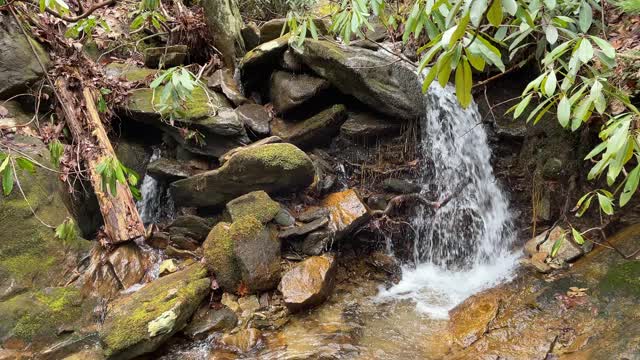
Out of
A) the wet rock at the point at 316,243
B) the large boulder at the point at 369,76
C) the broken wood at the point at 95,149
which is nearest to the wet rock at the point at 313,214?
the wet rock at the point at 316,243

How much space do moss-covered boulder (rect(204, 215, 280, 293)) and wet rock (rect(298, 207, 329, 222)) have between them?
0.64 m

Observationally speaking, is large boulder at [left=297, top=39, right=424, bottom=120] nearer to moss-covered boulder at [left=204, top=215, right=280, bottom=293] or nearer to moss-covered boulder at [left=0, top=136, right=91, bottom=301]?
moss-covered boulder at [left=204, top=215, right=280, bottom=293]

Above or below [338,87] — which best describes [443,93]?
below

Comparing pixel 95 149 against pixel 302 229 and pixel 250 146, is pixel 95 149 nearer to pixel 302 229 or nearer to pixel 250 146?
pixel 250 146

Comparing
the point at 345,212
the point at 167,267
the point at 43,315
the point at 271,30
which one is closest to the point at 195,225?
the point at 167,267

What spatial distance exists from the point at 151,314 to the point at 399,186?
3.51 meters

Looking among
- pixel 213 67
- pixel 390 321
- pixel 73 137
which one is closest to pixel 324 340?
pixel 390 321

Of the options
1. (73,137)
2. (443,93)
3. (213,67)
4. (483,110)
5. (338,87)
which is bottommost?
(483,110)

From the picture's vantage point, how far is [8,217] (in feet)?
14.1

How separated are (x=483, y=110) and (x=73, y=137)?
5.59m

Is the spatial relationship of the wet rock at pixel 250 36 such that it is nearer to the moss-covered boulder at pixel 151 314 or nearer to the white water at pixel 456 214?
the white water at pixel 456 214

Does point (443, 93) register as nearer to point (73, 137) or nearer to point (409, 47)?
point (409, 47)

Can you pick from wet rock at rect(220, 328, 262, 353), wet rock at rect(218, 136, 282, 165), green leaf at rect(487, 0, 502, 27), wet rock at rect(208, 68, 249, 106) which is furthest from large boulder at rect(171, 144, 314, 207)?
green leaf at rect(487, 0, 502, 27)

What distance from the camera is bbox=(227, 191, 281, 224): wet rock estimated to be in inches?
190
